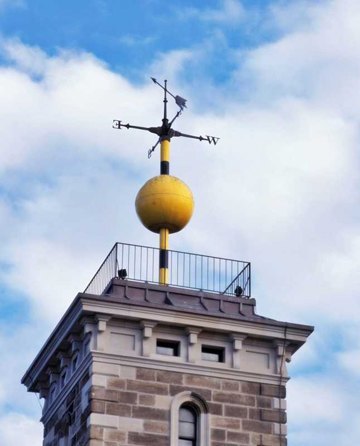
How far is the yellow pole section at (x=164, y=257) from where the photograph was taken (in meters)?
39.3

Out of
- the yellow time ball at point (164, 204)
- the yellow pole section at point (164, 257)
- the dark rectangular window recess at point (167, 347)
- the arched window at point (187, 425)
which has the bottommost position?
the arched window at point (187, 425)

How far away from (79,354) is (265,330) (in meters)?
4.55

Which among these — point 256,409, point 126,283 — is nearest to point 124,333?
point 126,283

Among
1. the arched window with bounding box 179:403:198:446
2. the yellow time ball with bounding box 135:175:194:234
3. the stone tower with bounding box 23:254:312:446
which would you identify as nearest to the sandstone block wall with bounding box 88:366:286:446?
the stone tower with bounding box 23:254:312:446

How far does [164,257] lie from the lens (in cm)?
3956

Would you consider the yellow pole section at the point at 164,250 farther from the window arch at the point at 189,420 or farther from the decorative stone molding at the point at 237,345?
the window arch at the point at 189,420

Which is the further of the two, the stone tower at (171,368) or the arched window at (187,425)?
the arched window at (187,425)

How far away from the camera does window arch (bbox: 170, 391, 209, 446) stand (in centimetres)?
3728

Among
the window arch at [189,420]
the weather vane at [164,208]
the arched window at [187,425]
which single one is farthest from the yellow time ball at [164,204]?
the arched window at [187,425]

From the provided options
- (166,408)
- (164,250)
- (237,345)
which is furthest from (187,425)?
(164,250)

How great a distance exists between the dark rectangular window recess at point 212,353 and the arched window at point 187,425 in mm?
1338

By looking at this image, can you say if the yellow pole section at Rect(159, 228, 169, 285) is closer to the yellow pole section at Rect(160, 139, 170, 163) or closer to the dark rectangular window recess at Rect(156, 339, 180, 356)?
the dark rectangular window recess at Rect(156, 339, 180, 356)

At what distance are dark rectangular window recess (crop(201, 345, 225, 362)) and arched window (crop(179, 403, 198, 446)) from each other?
4.39 ft

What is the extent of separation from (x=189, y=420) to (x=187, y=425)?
136 mm
